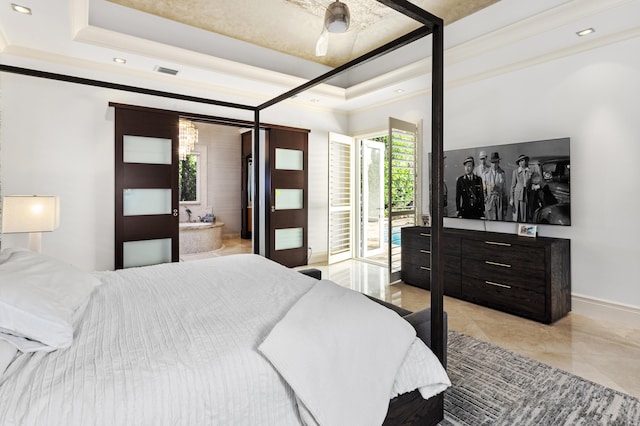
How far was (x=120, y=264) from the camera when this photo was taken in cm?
387

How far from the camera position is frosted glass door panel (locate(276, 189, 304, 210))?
17.0 feet

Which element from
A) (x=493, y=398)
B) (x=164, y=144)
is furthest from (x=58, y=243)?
(x=493, y=398)

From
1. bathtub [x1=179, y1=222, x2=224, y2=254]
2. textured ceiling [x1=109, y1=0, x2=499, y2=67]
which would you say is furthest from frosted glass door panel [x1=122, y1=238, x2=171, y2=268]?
textured ceiling [x1=109, y1=0, x2=499, y2=67]

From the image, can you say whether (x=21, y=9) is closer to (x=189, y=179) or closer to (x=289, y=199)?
(x=289, y=199)

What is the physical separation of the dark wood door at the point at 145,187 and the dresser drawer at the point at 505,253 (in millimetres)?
3521

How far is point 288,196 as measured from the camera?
17.4 ft

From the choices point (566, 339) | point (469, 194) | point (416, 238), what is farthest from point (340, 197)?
point (566, 339)

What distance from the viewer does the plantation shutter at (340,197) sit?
551cm

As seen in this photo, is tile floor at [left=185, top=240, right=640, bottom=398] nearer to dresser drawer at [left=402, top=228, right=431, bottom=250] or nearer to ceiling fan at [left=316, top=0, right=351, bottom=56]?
dresser drawer at [left=402, top=228, right=431, bottom=250]

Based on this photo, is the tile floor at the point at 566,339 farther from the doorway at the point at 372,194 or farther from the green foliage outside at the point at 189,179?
the green foliage outside at the point at 189,179

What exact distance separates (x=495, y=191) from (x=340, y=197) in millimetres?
2559

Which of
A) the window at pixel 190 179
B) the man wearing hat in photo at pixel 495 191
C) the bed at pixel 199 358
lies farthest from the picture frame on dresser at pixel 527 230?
the window at pixel 190 179

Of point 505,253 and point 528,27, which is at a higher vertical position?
point 528,27

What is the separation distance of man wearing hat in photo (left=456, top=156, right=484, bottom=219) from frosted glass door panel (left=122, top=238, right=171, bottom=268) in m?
3.67
